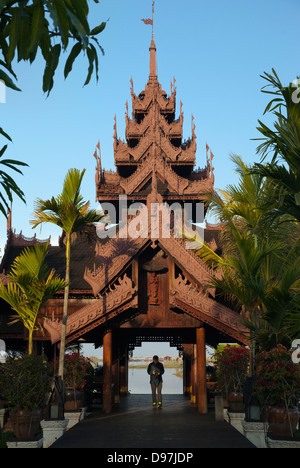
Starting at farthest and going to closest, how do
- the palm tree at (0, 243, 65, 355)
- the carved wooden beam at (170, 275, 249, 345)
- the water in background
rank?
the water in background < the carved wooden beam at (170, 275, 249, 345) < the palm tree at (0, 243, 65, 355)

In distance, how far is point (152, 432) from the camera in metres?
12.7

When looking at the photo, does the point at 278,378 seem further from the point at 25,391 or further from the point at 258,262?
the point at 25,391

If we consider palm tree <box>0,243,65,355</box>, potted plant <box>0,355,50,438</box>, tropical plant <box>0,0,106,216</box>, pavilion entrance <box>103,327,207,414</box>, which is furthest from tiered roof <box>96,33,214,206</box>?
tropical plant <box>0,0,106,216</box>

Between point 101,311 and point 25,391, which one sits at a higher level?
point 101,311

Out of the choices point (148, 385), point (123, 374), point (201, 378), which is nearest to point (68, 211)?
point (201, 378)

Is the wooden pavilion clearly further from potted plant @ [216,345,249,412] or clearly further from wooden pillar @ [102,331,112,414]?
potted plant @ [216,345,249,412]

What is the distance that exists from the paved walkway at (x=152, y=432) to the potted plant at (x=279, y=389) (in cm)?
78

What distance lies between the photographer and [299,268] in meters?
11.2

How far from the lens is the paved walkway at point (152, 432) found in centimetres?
1069

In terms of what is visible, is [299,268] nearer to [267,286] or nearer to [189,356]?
[267,286]

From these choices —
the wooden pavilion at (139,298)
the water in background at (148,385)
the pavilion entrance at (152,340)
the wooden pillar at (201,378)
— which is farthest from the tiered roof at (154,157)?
the water in background at (148,385)

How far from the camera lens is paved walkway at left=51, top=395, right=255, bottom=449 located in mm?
10688

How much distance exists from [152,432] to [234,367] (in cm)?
375

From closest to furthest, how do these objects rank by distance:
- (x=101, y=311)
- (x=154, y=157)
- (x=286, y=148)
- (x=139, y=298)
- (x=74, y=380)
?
1. (x=286, y=148)
2. (x=74, y=380)
3. (x=101, y=311)
4. (x=139, y=298)
5. (x=154, y=157)
